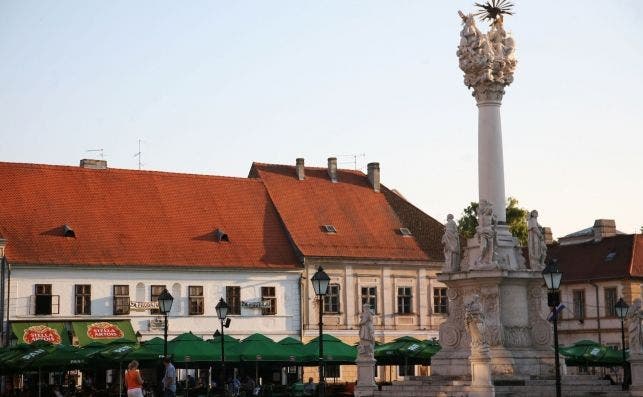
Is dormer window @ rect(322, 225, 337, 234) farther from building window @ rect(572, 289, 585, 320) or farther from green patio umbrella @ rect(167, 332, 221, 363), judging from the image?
green patio umbrella @ rect(167, 332, 221, 363)

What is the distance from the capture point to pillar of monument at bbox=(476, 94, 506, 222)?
37.2 m

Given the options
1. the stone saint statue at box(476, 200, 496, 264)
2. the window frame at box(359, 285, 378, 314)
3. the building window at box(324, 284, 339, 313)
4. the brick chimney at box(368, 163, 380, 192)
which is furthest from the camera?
the brick chimney at box(368, 163, 380, 192)

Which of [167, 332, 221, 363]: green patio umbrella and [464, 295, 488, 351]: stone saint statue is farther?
[167, 332, 221, 363]: green patio umbrella

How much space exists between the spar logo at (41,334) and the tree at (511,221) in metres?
32.3

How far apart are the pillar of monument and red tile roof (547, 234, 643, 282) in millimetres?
33267

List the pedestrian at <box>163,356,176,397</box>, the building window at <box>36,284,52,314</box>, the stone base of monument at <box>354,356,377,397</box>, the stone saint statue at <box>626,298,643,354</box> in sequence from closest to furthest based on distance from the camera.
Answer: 1. the pedestrian at <box>163,356,176,397</box>
2. the stone saint statue at <box>626,298,643,354</box>
3. the stone base of monument at <box>354,356,377,397</box>
4. the building window at <box>36,284,52,314</box>

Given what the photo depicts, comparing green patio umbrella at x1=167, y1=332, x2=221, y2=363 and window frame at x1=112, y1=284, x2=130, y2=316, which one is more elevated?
window frame at x1=112, y1=284, x2=130, y2=316

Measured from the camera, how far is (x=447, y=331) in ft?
122

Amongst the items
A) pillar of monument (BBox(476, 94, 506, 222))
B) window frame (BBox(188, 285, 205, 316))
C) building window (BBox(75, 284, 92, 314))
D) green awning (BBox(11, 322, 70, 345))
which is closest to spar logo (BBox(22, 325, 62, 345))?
green awning (BBox(11, 322, 70, 345))

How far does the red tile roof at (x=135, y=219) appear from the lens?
195ft

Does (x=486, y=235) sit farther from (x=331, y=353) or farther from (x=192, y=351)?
(x=192, y=351)

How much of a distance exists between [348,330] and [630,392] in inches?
1194

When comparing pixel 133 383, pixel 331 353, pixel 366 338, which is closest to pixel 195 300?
pixel 331 353

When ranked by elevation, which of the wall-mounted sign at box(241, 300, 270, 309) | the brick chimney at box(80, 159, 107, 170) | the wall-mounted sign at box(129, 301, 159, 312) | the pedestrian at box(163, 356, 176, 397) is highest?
the brick chimney at box(80, 159, 107, 170)
